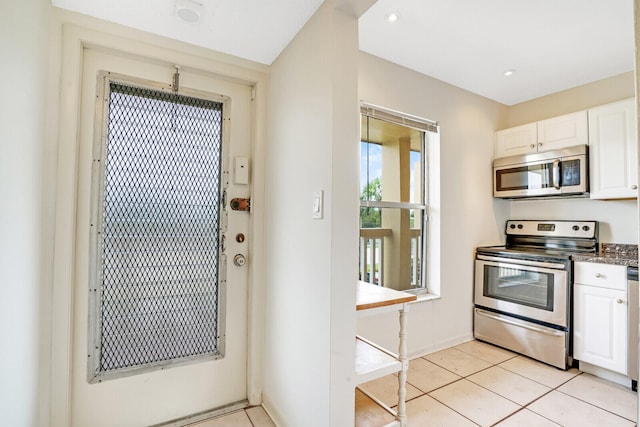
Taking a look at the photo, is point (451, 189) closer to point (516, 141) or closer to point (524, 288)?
point (516, 141)

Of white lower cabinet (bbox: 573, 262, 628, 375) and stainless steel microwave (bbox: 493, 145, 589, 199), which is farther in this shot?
stainless steel microwave (bbox: 493, 145, 589, 199)

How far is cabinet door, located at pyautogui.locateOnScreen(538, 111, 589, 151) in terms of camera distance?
2617mm

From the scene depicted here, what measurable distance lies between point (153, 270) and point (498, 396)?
7.92ft

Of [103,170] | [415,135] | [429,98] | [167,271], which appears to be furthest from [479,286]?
[103,170]

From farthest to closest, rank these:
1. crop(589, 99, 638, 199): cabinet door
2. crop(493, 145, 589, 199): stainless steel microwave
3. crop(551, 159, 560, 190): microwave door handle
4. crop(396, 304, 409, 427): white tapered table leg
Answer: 1. crop(551, 159, 560, 190): microwave door handle
2. crop(493, 145, 589, 199): stainless steel microwave
3. crop(589, 99, 638, 199): cabinet door
4. crop(396, 304, 409, 427): white tapered table leg

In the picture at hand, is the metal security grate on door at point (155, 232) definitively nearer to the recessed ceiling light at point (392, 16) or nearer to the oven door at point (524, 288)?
the recessed ceiling light at point (392, 16)

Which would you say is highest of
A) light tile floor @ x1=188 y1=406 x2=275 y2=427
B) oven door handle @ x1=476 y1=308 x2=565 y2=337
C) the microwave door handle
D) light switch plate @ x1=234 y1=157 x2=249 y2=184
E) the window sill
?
the microwave door handle

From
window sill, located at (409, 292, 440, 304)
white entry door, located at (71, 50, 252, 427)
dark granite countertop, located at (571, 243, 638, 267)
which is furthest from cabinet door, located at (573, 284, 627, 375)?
white entry door, located at (71, 50, 252, 427)

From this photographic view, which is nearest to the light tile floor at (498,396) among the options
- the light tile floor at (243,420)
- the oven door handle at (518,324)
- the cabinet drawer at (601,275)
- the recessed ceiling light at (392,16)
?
the oven door handle at (518,324)

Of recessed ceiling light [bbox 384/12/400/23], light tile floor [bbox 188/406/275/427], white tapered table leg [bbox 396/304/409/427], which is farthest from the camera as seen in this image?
recessed ceiling light [bbox 384/12/400/23]

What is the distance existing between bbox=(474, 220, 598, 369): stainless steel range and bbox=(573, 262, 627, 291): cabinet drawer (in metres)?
0.07

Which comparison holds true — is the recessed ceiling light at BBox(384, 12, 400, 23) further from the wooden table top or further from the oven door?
the oven door

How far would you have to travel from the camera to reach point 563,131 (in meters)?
2.73

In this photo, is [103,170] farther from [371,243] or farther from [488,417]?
[488,417]
